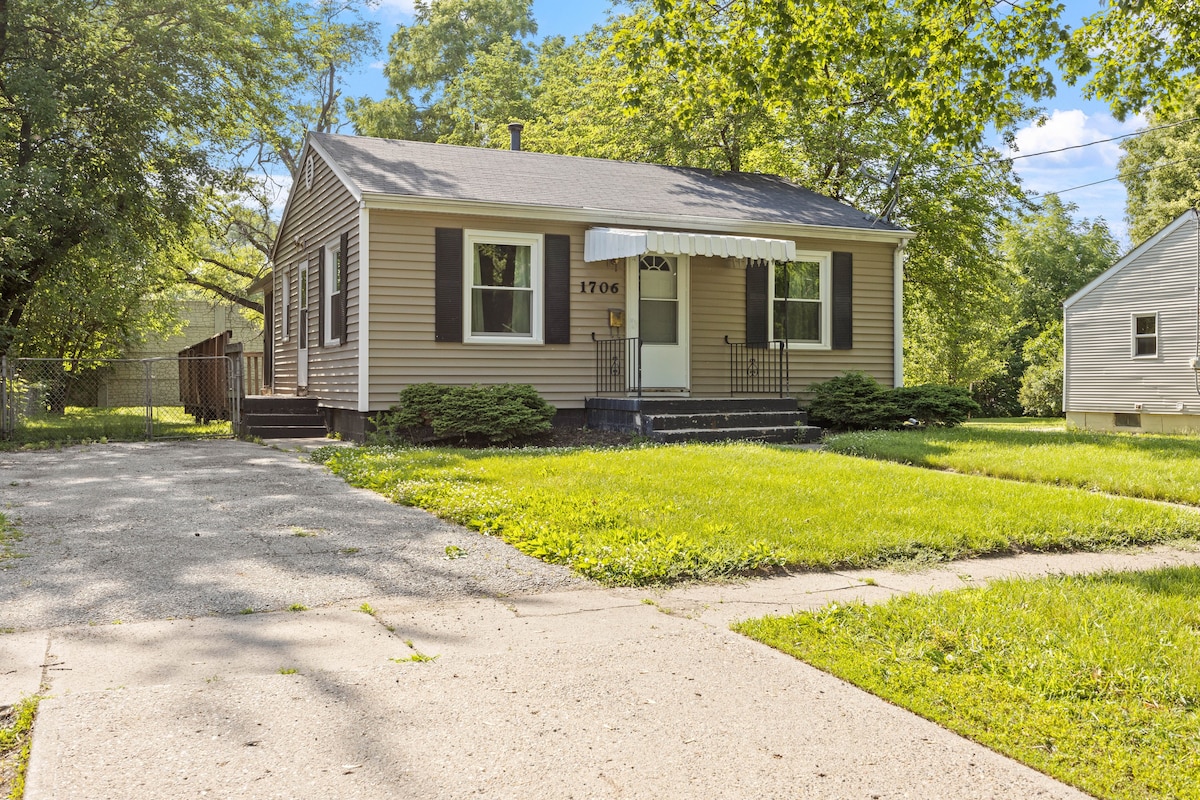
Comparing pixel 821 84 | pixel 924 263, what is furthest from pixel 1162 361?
pixel 821 84

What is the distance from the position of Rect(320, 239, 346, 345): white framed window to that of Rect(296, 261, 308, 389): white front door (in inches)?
55.1

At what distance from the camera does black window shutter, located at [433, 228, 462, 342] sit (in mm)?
12445

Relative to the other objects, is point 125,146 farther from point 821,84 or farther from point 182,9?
point 821,84

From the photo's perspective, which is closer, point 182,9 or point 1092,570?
point 1092,570

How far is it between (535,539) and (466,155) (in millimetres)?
10353

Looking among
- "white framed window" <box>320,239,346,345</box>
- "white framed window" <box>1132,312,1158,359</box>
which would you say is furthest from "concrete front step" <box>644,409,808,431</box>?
"white framed window" <box>1132,312,1158,359</box>

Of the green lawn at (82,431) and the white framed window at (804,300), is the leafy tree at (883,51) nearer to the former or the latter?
the white framed window at (804,300)

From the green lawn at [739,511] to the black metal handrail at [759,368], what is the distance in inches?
187

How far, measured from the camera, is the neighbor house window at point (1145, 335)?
877 inches

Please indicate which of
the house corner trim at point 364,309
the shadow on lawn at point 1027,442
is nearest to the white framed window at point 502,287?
→ the house corner trim at point 364,309

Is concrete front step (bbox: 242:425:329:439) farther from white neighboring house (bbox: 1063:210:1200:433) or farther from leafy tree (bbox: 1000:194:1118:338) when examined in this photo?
leafy tree (bbox: 1000:194:1118:338)

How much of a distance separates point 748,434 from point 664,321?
250 centimetres

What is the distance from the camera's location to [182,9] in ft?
53.7

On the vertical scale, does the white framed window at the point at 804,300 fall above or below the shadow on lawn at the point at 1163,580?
above
